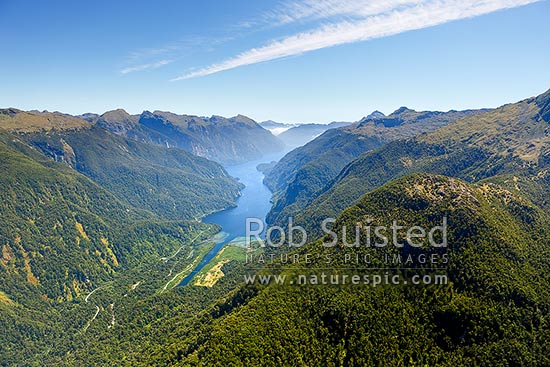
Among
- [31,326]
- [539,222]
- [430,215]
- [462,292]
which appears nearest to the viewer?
[462,292]

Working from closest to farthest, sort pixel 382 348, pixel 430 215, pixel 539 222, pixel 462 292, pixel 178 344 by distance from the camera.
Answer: pixel 382 348 < pixel 462 292 < pixel 178 344 < pixel 430 215 < pixel 539 222

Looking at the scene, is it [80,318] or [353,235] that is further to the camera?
[80,318]

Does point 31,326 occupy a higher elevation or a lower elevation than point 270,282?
lower

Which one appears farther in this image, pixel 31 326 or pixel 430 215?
pixel 31 326

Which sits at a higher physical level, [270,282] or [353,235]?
[353,235]

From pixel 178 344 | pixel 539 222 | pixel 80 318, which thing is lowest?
pixel 80 318

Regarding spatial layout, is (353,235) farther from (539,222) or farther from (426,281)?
(539,222)

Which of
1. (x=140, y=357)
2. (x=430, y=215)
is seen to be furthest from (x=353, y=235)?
(x=140, y=357)

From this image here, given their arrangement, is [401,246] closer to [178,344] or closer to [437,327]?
[437,327]

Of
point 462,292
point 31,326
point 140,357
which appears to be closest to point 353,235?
point 462,292
